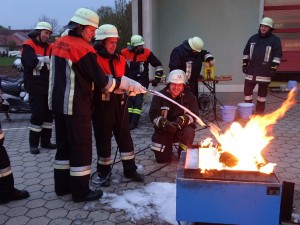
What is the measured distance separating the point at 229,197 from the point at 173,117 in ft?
7.07

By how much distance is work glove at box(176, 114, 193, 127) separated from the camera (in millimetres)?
4809

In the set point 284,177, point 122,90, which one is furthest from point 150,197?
point 284,177

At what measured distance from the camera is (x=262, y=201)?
2.98 metres

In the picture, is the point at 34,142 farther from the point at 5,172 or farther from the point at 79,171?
the point at 79,171

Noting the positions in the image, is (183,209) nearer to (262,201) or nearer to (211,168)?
(211,168)

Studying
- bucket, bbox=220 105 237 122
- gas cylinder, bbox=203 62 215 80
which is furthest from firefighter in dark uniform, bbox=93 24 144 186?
gas cylinder, bbox=203 62 215 80

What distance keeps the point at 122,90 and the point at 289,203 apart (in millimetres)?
2185

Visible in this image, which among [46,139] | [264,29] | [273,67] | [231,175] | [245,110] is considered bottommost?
[46,139]

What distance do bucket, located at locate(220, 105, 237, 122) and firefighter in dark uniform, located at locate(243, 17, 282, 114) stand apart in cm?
73

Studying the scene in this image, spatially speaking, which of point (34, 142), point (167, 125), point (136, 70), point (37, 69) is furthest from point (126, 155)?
point (136, 70)

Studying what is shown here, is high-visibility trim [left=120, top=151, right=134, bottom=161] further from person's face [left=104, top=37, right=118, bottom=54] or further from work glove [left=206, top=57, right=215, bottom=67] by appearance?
work glove [left=206, top=57, right=215, bottom=67]

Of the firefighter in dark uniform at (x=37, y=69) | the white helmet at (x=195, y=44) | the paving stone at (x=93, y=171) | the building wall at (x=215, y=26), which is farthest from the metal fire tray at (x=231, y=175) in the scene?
the building wall at (x=215, y=26)

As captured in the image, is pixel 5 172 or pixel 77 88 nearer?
pixel 77 88

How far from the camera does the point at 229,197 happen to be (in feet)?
9.92
